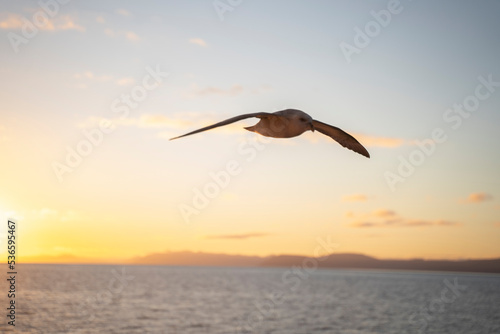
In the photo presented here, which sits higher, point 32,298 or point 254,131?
point 254,131

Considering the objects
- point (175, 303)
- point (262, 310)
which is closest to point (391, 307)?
point (262, 310)

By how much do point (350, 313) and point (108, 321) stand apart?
32343 millimetres

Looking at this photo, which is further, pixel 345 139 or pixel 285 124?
pixel 345 139

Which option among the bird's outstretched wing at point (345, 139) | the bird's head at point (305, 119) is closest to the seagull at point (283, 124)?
the bird's head at point (305, 119)

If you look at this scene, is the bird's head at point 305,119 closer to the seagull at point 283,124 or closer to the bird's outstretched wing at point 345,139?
the seagull at point 283,124

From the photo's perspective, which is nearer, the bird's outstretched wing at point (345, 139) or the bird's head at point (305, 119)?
the bird's head at point (305, 119)

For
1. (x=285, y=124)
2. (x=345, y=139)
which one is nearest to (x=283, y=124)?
(x=285, y=124)

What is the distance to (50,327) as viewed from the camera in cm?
4900

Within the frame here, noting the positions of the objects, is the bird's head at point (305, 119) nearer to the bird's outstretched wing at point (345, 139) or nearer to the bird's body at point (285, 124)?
the bird's body at point (285, 124)

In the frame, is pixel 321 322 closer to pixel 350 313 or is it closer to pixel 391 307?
pixel 350 313

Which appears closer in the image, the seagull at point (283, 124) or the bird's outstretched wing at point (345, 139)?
the seagull at point (283, 124)

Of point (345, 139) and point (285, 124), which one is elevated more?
point (345, 139)

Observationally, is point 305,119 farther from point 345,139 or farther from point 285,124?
point 345,139

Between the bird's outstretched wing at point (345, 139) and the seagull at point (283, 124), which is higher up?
the bird's outstretched wing at point (345, 139)
